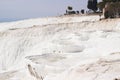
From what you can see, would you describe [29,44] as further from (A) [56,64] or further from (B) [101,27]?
(A) [56,64]

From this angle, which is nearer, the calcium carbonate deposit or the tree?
the calcium carbonate deposit

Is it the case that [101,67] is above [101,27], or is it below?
above

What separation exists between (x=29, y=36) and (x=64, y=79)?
2653 cm

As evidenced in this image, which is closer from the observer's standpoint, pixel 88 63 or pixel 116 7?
pixel 88 63

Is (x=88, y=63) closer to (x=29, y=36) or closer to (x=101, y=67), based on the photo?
(x=101, y=67)

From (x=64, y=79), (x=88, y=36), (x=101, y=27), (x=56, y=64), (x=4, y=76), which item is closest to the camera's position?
(x=64, y=79)

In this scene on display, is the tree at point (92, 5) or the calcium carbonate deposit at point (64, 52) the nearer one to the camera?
the calcium carbonate deposit at point (64, 52)

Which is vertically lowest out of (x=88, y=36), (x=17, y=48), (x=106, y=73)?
(x=17, y=48)

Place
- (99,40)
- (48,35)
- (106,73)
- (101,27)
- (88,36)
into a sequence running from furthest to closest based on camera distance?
(48,35) → (101,27) → (88,36) → (99,40) → (106,73)

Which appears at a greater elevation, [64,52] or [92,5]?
[64,52]

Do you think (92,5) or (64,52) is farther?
(92,5)

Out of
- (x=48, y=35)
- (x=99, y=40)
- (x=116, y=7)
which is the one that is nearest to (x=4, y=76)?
(x=99, y=40)

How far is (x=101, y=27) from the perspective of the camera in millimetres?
31953

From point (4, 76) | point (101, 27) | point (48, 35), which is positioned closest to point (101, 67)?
point (4, 76)
